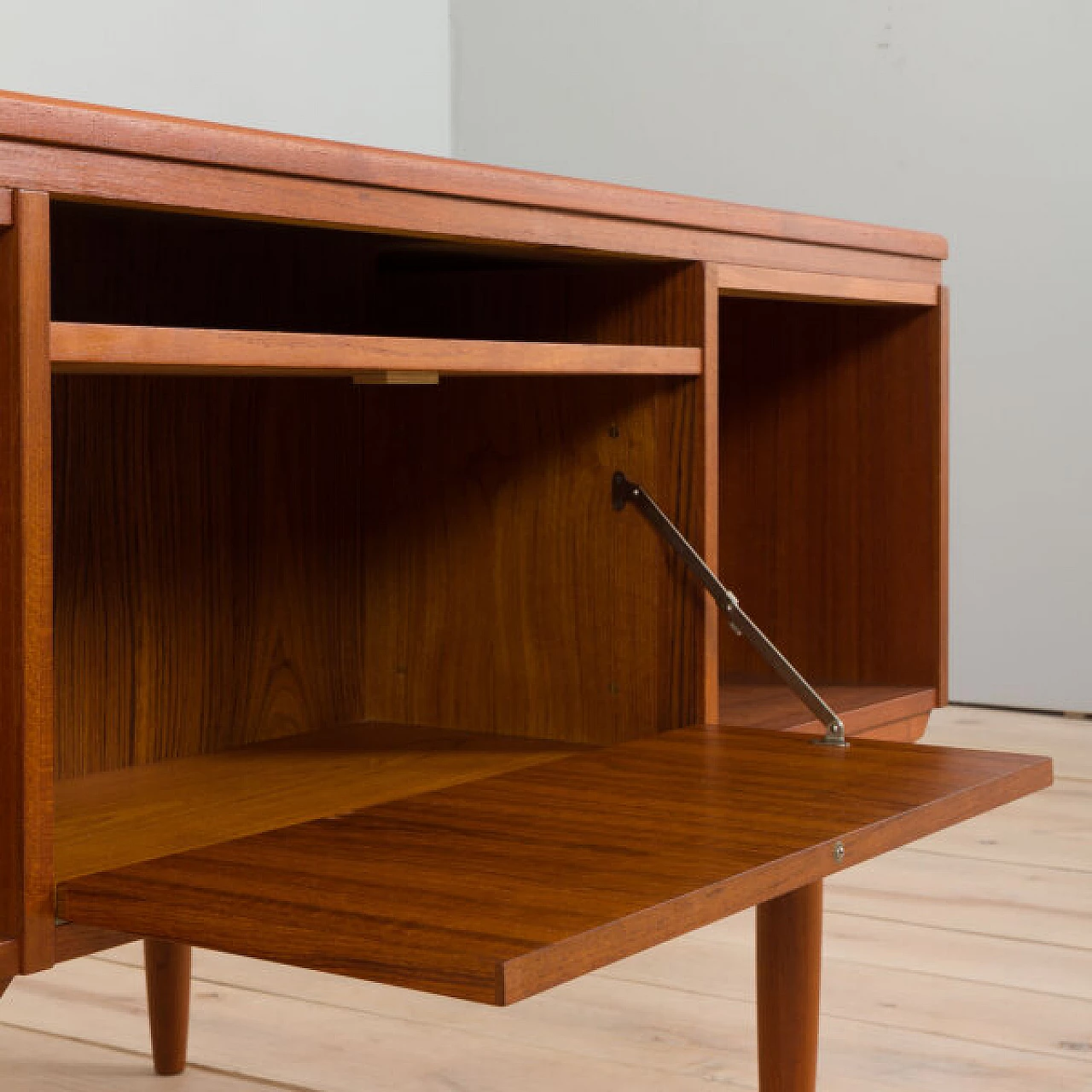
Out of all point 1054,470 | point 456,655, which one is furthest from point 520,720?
point 1054,470

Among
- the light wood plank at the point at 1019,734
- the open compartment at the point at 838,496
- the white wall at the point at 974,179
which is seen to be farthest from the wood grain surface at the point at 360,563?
the white wall at the point at 974,179

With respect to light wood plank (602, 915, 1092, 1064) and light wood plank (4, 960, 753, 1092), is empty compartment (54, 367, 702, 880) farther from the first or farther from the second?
light wood plank (602, 915, 1092, 1064)

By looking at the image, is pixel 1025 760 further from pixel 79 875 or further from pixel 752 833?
pixel 79 875

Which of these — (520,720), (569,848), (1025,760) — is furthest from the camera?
(520,720)

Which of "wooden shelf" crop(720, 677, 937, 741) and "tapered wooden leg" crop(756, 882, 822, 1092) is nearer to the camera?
"tapered wooden leg" crop(756, 882, 822, 1092)

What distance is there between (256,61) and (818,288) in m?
1.51

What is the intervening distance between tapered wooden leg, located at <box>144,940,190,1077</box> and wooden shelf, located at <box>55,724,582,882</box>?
161mm

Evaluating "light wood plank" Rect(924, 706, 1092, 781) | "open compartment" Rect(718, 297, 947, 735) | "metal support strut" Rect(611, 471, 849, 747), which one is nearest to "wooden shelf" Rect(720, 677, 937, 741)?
"open compartment" Rect(718, 297, 947, 735)

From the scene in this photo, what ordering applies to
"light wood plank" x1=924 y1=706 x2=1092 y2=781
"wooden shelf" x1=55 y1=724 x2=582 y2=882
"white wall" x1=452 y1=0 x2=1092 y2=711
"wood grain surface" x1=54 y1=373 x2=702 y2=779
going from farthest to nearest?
1. "white wall" x1=452 y1=0 x2=1092 y2=711
2. "light wood plank" x1=924 y1=706 x2=1092 y2=781
3. "wood grain surface" x1=54 y1=373 x2=702 y2=779
4. "wooden shelf" x1=55 y1=724 x2=582 y2=882

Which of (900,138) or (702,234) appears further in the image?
(900,138)

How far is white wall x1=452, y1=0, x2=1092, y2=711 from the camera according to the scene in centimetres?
235

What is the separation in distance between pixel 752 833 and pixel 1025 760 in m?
0.23

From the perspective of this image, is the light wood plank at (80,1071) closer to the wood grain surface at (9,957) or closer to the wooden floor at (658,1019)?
the wooden floor at (658,1019)

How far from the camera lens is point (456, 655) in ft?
3.95
